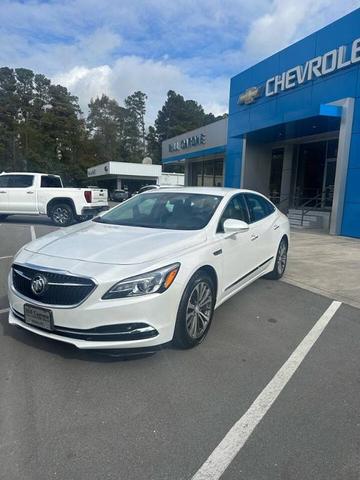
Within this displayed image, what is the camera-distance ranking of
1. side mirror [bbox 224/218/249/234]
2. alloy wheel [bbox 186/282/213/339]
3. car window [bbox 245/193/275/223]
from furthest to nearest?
car window [bbox 245/193/275/223]
side mirror [bbox 224/218/249/234]
alloy wheel [bbox 186/282/213/339]

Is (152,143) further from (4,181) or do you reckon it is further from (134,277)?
(134,277)

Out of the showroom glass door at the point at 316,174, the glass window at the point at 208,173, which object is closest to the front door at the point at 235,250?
the showroom glass door at the point at 316,174

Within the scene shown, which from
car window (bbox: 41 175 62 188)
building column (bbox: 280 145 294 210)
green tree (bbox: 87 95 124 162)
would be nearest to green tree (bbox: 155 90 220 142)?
green tree (bbox: 87 95 124 162)

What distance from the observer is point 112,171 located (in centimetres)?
4344

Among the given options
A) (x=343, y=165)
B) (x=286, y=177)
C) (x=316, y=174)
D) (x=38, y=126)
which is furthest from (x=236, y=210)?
(x=38, y=126)

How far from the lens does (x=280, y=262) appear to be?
6305mm

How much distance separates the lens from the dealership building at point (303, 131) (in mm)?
12477

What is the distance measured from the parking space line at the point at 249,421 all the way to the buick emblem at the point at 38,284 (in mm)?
1827

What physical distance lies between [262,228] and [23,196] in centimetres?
1077

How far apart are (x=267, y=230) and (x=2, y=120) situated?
247 ft

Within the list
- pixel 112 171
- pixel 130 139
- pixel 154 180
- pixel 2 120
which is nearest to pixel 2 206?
pixel 112 171

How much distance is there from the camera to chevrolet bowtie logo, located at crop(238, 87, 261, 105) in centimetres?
1700

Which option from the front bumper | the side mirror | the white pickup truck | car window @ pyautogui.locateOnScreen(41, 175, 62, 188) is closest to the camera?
the front bumper

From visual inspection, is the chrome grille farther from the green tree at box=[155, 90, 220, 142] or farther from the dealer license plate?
the green tree at box=[155, 90, 220, 142]
